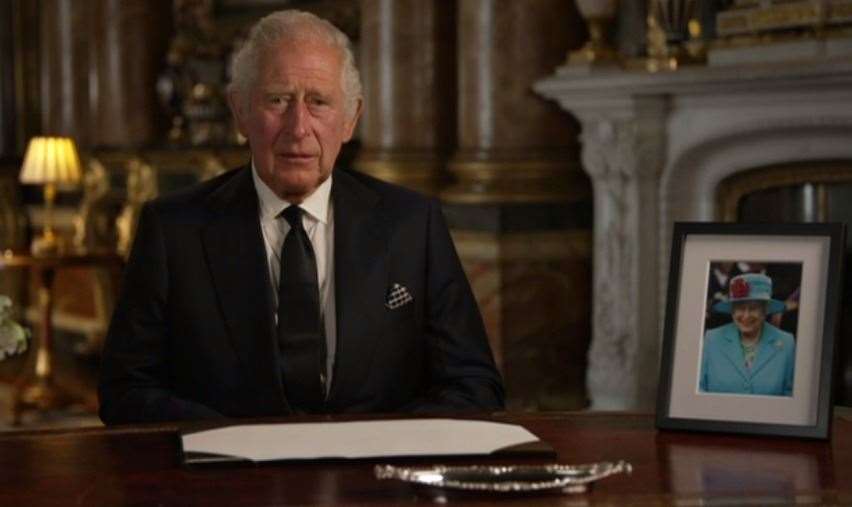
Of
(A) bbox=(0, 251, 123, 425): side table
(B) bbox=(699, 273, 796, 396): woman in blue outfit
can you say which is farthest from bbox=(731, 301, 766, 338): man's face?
(A) bbox=(0, 251, 123, 425): side table

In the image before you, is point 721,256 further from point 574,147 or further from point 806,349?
point 574,147

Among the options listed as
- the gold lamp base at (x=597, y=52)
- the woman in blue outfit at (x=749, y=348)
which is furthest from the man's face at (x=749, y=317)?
the gold lamp base at (x=597, y=52)

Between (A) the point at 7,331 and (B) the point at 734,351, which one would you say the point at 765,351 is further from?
(A) the point at 7,331

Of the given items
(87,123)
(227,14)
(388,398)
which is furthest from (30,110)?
(388,398)

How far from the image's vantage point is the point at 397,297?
2568mm

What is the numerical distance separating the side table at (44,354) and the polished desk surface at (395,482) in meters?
5.18

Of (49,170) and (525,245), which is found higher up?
(49,170)

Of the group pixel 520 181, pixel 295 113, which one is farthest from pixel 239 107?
pixel 520 181

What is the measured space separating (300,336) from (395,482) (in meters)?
0.73

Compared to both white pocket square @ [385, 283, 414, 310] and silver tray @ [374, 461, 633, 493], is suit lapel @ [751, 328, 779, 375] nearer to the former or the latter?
silver tray @ [374, 461, 633, 493]

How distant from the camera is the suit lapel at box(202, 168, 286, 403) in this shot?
243 cm

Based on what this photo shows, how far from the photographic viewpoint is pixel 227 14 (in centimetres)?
855

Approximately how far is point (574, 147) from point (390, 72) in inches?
34.7

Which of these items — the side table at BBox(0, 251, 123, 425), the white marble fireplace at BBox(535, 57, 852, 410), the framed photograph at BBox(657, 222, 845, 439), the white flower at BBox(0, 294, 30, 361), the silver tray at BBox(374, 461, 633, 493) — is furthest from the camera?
the side table at BBox(0, 251, 123, 425)
